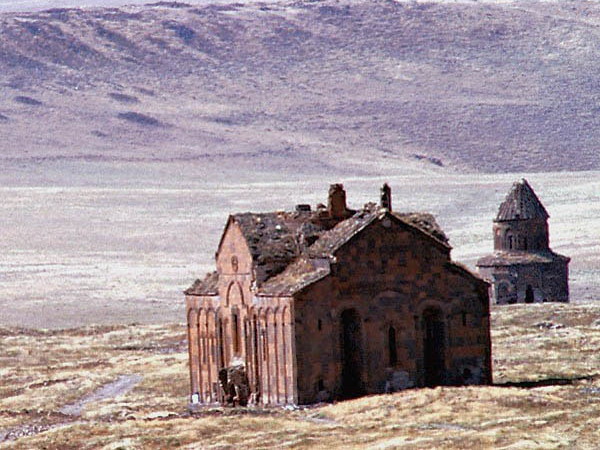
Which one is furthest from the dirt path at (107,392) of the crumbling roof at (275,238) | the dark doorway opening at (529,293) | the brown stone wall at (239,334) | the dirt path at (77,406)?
the dark doorway opening at (529,293)

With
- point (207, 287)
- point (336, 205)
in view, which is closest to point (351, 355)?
point (336, 205)

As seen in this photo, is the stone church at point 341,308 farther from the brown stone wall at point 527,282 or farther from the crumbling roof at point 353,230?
the brown stone wall at point 527,282

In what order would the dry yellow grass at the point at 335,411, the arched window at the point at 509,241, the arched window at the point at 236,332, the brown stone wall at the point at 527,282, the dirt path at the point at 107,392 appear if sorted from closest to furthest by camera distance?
the dry yellow grass at the point at 335,411 → the arched window at the point at 236,332 → the dirt path at the point at 107,392 → the brown stone wall at the point at 527,282 → the arched window at the point at 509,241

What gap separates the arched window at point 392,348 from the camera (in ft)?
159

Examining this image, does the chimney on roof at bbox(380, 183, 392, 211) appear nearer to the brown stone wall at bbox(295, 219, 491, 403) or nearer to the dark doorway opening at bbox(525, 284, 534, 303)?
the brown stone wall at bbox(295, 219, 491, 403)

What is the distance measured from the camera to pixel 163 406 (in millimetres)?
52406

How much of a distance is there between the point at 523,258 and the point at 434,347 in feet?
112

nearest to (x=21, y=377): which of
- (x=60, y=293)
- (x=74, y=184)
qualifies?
(x=60, y=293)

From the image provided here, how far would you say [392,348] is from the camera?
1916 inches

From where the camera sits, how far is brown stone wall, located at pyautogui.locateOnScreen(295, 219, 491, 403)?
4747 centimetres

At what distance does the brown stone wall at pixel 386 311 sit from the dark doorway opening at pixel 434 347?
0.28 feet

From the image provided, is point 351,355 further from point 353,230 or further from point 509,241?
point 509,241

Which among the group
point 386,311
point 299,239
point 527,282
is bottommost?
point 386,311

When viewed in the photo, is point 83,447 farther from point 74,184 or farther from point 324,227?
point 74,184
